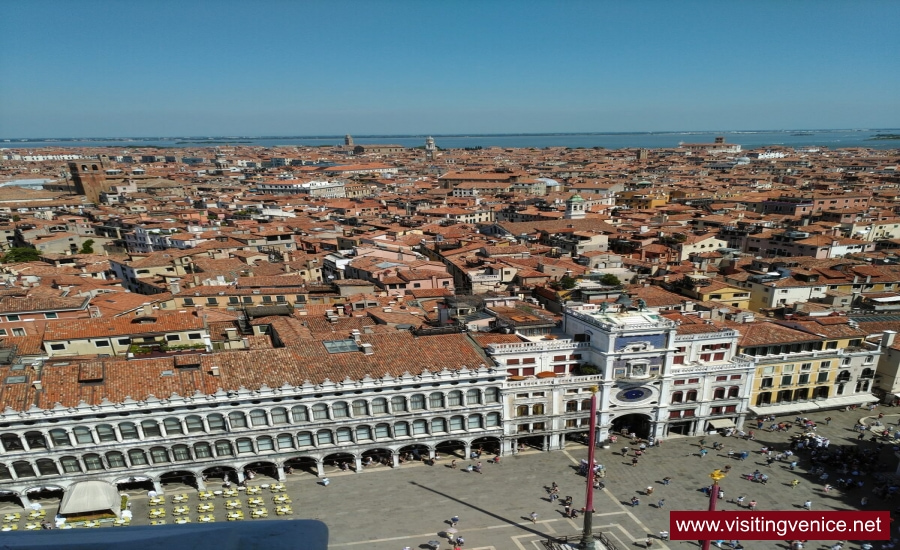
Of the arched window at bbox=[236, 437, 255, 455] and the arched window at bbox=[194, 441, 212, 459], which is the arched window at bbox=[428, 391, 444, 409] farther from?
the arched window at bbox=[194, 441, 212, 459]

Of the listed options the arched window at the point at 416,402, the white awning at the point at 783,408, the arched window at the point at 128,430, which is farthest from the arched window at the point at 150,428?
the white awning at the point at 783,408

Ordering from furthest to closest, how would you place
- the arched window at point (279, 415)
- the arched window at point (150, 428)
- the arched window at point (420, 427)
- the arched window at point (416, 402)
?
the arched window at point (420, 427)
the arched window at point (416, 402)
the arched window at point (279, 415)
the arched window at point (150, 428)

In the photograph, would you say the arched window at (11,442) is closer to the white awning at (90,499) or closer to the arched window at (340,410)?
the white awning at (90,499)

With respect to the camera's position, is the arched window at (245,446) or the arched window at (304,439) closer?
the arched window at (245,446)

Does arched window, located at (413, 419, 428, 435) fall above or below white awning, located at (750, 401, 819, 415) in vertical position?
→ above

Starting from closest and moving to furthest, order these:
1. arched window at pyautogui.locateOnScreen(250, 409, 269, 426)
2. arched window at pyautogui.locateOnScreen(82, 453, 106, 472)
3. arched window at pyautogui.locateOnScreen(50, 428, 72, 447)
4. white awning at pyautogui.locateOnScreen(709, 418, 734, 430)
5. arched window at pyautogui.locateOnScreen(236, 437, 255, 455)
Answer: arched window at pyautogui.locateOnScreen(50, 428, 72, 447) < arched window at pyautogui.locateOnScreen(82, 453, 106, 472) < arched window at pyautogui.locateOnScreen(250, 409, 269, 426) < arched window at pyautogui.locateOnScreen(236, 437, 255, 455) < white awning at pyautogui.locateOnScreen(709, 418, 734, 430)

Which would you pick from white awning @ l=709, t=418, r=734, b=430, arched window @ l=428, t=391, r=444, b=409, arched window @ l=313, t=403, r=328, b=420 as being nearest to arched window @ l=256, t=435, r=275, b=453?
arched window @ l=313, t=403, r=328, b=420
